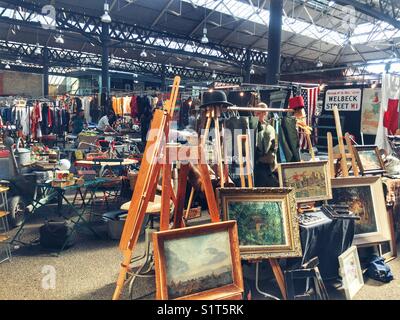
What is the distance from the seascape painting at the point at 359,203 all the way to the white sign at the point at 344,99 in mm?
2132

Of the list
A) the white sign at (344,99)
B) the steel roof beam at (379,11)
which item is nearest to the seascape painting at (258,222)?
the white sign at (344,99)

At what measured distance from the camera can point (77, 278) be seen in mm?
2928

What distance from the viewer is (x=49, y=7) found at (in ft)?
31.3

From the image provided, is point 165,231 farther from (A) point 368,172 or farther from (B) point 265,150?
(A) point 368,172

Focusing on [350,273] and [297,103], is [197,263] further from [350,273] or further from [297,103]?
[297,103]

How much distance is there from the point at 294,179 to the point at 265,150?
1.27 ft

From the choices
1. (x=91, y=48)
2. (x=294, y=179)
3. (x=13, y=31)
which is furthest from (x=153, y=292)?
(x=91, y=48)

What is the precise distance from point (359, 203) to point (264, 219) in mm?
1317

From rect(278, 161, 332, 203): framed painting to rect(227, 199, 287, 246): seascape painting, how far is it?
1.60 ft

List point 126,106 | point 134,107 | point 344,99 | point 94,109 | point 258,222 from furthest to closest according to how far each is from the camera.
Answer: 1. point 94,109
2. point 126,106
3. point 134,107
4. point 344,99
5. point 258,222

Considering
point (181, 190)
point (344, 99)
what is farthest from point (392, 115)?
point (181, 190)

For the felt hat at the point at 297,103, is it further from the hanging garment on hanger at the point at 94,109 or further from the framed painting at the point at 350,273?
→ the hanging garment on hanger at the point at 94,109

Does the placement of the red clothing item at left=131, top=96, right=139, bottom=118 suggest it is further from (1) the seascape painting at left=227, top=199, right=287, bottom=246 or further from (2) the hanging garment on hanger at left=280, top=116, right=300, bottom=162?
(1) the seascape painting at left=227, top=199, right=287, bottom=246

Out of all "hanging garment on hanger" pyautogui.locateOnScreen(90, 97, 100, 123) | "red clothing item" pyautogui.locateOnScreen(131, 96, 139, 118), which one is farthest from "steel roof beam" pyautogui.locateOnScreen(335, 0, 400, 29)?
"hanging garment on hanger" pyautogui.locateOnScreen(90, 97, 100, 123)
